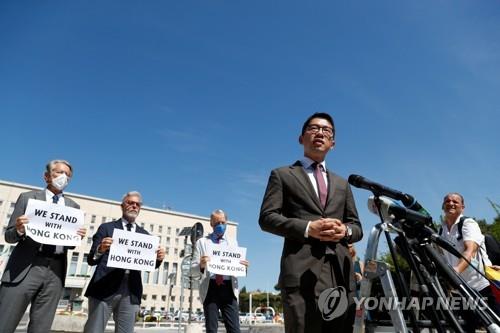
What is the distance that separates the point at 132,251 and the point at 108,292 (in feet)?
1.79

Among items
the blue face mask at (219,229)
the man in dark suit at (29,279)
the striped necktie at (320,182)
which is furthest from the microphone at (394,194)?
the blue face mask at (219,229)

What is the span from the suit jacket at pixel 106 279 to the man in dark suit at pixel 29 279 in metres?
0.35

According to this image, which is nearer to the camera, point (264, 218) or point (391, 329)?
point (391, 329)

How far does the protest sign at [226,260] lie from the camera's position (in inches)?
204

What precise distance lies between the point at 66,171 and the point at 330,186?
3215mm

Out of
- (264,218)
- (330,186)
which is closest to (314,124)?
(330,186)

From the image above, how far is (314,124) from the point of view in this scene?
271 cm

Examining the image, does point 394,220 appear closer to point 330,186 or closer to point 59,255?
point 330,186

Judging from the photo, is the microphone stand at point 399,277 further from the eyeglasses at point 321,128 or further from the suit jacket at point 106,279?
the suit jacket at point 106,279

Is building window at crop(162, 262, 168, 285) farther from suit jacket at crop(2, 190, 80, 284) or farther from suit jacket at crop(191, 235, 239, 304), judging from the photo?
suit jacket at crop(2, 190, 80, 284)

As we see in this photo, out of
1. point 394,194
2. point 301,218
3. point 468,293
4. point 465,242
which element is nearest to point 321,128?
point 301,218

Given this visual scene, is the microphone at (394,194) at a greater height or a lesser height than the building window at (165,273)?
lesser

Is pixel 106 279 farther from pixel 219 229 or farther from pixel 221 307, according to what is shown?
pixel 219 229

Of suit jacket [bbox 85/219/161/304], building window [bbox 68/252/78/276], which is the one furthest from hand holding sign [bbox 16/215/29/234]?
building window [bbox 68/252/78/276]
